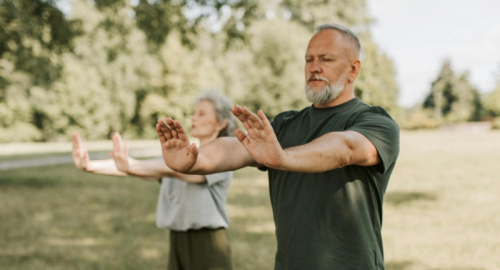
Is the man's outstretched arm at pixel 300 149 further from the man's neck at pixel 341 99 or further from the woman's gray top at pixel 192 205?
the woman's gray top at pixel 192 205

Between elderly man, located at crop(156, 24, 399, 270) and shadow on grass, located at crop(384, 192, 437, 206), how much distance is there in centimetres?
793

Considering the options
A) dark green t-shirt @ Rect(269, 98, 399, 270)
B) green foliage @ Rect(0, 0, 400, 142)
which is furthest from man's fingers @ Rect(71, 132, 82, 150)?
A: green foliage @ Rect(0, 0, 400, 142)

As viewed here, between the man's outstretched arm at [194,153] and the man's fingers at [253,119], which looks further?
the man's outstretched arm at [194,153]

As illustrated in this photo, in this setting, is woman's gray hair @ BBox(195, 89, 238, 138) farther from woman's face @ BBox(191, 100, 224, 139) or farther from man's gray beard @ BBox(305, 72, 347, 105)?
man's gray beard @ BBox(305, 72, 347, 105)

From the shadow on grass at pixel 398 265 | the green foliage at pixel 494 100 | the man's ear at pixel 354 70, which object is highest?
the green foliage at pixel 494 100

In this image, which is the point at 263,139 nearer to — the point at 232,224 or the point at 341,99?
the point at 341,99

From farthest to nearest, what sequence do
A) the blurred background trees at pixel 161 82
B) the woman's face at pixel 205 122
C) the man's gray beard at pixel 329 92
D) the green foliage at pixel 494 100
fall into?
the green foliage at pixel 494 100, the blurred background trees at pixel 161 82, the woman's face at pixel 205 122, the man's gray beard at pixel 329 92

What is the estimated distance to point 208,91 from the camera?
141 inches

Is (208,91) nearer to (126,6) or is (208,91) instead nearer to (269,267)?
(269,267)

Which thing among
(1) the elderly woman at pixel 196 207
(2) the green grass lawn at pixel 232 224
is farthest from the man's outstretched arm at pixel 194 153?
(2) the green grass lawn at pixel 232 224

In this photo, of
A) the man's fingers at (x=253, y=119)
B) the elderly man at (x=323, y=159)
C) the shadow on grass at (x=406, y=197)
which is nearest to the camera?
the man's fingers at (x=253, y=119)

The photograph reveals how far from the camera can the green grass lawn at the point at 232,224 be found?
578cm

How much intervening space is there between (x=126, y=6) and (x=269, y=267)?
8246 mm

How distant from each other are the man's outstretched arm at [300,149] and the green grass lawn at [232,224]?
4.12 m
